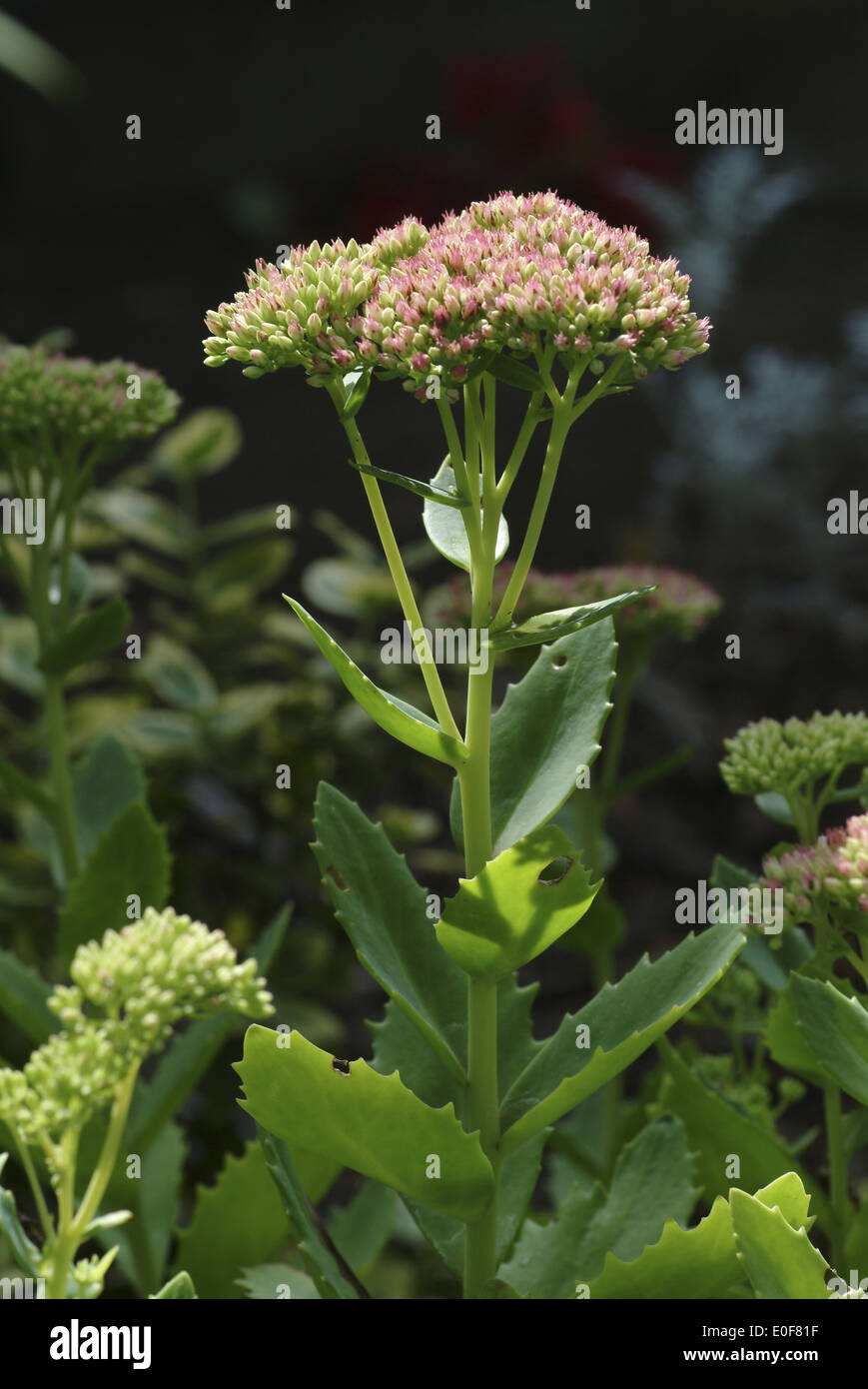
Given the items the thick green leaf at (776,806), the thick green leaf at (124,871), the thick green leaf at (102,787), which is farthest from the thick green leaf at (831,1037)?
the thick green leaf at (102,787)

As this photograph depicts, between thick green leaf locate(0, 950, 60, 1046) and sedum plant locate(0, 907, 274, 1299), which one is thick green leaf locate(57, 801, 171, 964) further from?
sedum plant locate(0, 907, 274, 1299)

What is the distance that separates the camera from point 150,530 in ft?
5.76

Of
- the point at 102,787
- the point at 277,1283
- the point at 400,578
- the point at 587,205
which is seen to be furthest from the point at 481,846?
the point at 587,205

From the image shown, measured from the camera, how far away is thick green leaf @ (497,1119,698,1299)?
0.87 meters

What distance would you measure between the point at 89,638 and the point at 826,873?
1.83 ft

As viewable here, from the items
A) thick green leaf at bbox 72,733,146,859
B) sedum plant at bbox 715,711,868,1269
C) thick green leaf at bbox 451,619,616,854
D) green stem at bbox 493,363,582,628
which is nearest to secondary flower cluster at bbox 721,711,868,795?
sedum plant at bbox 715,711,868,1269

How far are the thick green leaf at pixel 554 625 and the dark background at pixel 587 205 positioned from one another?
1019 millimetres

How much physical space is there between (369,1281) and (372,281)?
3.02 feet

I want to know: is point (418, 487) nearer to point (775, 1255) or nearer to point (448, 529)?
point (448, 529)

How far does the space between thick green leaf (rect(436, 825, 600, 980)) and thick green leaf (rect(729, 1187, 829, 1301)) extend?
0.16 meters

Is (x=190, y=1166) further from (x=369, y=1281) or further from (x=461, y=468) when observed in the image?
(x=461, y=468)

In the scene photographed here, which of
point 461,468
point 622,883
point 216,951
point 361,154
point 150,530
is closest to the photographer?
point 216,951

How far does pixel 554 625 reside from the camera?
74cm
